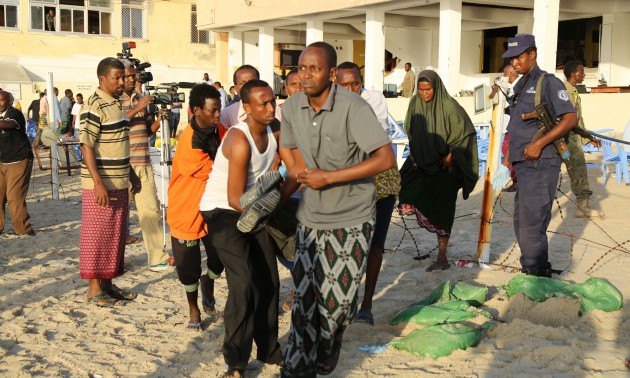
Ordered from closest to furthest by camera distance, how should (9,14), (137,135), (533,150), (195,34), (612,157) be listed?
(533,150) → (137,135) → (612,157) → (9,14) → (195,34)

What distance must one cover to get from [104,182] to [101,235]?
40 cm

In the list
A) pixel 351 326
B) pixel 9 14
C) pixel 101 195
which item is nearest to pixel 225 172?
pixel 351 326

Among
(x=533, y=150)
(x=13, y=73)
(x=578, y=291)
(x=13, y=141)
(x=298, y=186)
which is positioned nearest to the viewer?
(x=298, y=186)

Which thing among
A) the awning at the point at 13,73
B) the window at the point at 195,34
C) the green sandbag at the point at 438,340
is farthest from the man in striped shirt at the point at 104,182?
the window at the point at 195,34

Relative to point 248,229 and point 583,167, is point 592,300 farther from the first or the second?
point 583,167

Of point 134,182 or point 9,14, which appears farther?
point 9,14

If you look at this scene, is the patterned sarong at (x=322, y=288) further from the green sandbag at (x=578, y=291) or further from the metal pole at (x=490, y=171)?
the metal pole at (x=490, y=171)

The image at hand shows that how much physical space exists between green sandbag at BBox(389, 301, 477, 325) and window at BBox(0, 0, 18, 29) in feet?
92.9

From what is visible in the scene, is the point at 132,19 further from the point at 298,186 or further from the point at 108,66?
the point at 298,186

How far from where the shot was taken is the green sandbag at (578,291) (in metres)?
4.96

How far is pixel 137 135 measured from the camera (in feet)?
21.4

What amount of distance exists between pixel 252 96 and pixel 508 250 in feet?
13.3

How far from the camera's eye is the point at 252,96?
3.86 m

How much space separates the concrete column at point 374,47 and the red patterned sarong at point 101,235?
14583 millimetres
